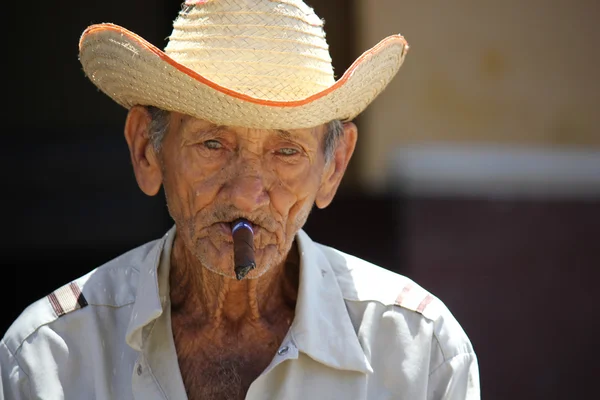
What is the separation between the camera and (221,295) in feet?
9.67

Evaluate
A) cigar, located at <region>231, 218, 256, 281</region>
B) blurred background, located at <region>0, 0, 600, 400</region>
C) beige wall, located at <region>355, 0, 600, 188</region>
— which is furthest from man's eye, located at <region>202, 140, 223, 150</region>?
beige wall, located at <region>355, 0, 600, 188</region>

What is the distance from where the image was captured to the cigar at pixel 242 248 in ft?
8.43

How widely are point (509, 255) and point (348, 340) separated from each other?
2266 mm

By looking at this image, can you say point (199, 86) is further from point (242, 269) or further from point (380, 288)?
point (380, 288)

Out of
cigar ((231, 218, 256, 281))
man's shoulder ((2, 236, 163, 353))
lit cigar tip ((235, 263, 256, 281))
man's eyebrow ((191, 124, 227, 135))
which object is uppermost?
man's eyebrow ((191, 124, 227, 135))

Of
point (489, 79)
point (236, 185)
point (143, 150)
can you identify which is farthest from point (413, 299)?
point (489, 79)

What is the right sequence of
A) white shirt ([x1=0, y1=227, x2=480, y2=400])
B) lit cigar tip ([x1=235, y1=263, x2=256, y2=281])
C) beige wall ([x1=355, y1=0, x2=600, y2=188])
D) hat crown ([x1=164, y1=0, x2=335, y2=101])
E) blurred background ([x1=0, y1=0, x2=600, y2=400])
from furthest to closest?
beige wall ([x1=355, y1=0, x2=600, y2=188]), blurred background ([x1=0, y1=0, x2=600, y2=400]), white shirt ([x1=0, y1=227, x2=480, y2=400]), hat crown ([x1=164, y1=0, x2=335, y2=101]), lit cigar tip ([x1=235, y1=263, x2=256, y2=281])

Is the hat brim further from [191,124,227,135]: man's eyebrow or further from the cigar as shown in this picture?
the cigar

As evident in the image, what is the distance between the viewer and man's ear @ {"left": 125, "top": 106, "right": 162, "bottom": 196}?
289 cm

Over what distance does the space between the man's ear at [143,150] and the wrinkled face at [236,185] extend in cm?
10

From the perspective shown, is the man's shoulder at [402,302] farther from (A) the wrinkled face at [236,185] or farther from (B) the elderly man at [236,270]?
(A) the wrinkled face at [236,185]

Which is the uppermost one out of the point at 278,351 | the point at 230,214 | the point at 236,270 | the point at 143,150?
the point at 143,150

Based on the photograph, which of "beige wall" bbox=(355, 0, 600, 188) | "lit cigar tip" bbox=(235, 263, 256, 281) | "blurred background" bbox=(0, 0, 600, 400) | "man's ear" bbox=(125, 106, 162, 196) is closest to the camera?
"lit cigar tip" bbox=(235, 263, 256, 281)

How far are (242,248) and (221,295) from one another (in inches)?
14.8
